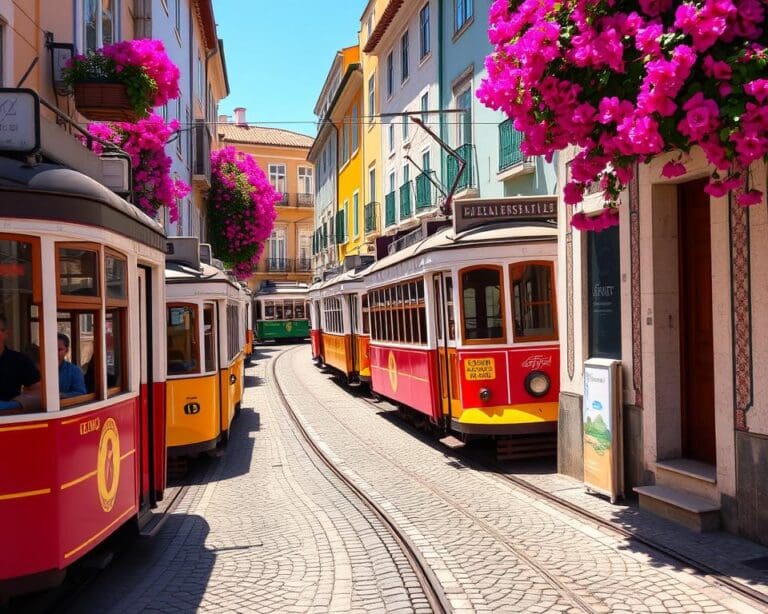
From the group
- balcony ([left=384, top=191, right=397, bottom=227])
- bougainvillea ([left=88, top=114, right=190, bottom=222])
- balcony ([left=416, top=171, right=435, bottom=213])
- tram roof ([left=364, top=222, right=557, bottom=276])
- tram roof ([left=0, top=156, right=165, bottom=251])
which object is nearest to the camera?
tram roof ([left=0, top=156, right=165, bottom=251])

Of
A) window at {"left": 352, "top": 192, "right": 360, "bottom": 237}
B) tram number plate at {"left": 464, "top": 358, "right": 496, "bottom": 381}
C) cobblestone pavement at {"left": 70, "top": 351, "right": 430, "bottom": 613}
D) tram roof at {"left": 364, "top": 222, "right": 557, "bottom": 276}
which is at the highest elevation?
window at {"left": 352, "top": 192, "right": 360, "bottom": 237}

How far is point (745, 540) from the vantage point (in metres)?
6.18

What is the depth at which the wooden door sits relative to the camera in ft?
23.9

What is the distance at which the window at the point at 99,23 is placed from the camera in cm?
1194

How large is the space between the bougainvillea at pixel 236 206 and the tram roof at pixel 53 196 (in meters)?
21.5

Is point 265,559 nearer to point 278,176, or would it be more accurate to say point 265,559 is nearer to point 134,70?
point 134,70

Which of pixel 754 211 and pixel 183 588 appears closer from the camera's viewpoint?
pixel 183 588

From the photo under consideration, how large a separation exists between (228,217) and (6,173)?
22169mm

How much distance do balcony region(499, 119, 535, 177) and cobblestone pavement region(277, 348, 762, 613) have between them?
6.06 metres

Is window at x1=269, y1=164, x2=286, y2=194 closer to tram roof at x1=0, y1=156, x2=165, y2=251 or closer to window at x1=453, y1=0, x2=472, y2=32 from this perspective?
window at x1=453, y1=0, x2=472, y2=32

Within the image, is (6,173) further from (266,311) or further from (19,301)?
(266,311)

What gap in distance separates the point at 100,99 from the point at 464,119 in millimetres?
10854

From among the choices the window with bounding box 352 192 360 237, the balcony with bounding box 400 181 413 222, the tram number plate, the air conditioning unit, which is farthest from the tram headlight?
the window with bounding box 352 192 360 237

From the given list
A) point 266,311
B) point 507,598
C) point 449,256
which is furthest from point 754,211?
point 266,311
